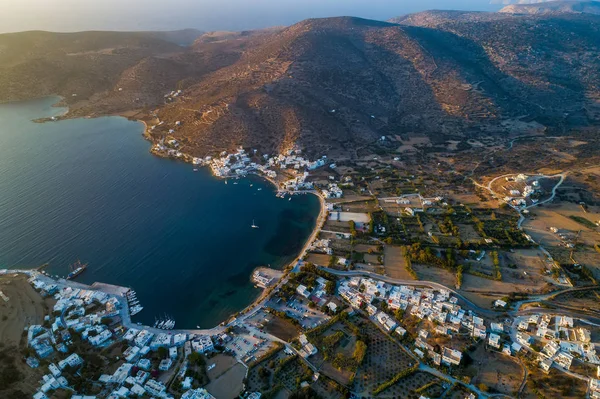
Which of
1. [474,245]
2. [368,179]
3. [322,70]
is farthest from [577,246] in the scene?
[322,70]

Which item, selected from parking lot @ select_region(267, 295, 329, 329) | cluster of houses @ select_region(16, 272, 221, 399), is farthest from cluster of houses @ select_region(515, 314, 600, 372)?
cluster of houses @ select_region(16, 272, 221, 399)

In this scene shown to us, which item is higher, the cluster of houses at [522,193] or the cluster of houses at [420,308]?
the cluster of houses at [522,193]

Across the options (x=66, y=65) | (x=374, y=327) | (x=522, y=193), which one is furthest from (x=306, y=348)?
(x=66, y=65)

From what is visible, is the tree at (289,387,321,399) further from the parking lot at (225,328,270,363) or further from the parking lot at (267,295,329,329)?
the parking lot at (267,295,329,329)

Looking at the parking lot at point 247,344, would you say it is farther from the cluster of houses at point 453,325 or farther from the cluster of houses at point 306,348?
the cluster of houses at point 453,325

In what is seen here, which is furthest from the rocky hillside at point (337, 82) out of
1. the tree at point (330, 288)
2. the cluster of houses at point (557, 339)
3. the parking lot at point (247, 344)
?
the cluster of houses at point (557, 339)

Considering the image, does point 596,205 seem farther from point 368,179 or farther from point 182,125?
point 182,125

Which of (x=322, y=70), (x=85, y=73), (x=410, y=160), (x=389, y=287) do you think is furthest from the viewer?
(x=85, y=73)
